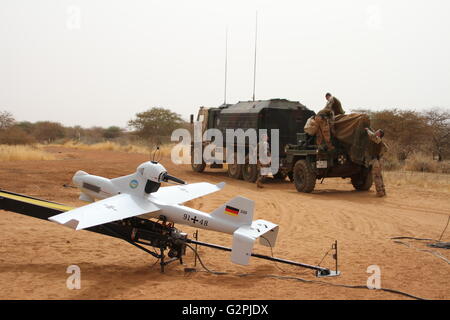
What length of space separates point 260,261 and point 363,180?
921cm

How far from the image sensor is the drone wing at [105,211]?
17.0 feet

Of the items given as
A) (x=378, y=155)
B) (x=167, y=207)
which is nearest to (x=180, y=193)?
(x=167, y=207)

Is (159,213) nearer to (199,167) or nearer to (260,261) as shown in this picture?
(260,261)

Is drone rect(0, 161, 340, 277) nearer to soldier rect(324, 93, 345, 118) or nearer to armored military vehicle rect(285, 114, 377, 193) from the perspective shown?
armored military vehicle rect(285, 114, 377, 193)

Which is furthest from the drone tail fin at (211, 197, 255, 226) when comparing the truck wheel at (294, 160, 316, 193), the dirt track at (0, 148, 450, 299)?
the truck wheel at (294, 160, 316, 193)

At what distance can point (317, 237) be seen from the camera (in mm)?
8891

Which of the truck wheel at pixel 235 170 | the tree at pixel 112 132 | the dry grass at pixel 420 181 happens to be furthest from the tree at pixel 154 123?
the dry grass at pixel 420 181

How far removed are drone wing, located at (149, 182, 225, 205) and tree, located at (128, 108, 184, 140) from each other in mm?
37812

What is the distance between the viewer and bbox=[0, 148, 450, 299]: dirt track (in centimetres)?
569

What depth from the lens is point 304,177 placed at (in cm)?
1492

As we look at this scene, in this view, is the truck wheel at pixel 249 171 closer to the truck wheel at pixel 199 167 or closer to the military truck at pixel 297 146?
the military truck at pixel 297 146

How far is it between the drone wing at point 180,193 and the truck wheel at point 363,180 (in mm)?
9112

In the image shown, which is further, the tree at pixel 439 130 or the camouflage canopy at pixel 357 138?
the tree at pixel 439 130
